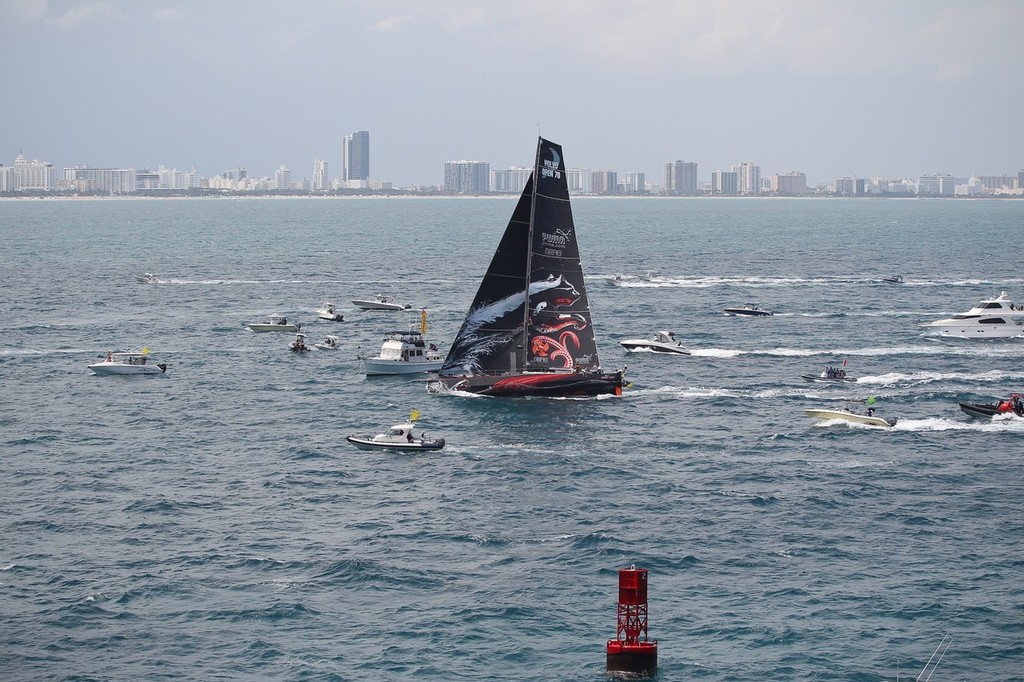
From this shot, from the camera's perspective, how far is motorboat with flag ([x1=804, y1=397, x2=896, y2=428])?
91.7 m

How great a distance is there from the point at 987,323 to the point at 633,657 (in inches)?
3753

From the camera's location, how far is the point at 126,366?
4513 inches

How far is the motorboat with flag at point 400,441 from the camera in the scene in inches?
3374

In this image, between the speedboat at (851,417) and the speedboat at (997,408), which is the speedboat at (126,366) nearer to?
the speedboat at (851,417)

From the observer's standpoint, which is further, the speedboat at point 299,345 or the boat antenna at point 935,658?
the speedboat at point 299,345

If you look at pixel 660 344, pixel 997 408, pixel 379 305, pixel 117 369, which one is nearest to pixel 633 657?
pixel 997 408

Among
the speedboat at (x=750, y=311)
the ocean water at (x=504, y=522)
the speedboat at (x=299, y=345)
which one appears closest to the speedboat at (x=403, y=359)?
the ocean water at (x=504, y=522)

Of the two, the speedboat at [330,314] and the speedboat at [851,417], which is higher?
the speedboat at [330,314]

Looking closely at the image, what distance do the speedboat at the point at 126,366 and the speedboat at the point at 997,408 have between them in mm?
66915

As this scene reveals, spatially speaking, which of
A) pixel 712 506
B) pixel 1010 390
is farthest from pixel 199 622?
pixel 1010 390

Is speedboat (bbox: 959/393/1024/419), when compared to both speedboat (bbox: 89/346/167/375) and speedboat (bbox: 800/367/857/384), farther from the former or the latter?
speedboat (bbox: 89/346/167/375)

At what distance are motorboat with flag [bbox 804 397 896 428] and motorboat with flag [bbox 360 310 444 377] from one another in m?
34.9

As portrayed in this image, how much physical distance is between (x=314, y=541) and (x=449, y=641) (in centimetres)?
1486

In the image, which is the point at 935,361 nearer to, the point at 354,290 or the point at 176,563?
the point at 176,563
